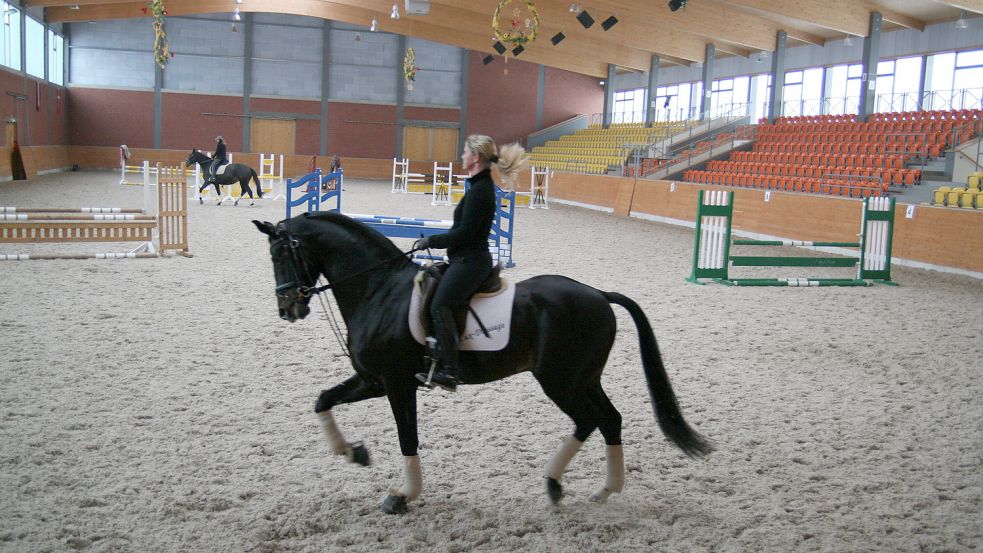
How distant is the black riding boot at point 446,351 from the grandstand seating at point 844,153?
16.6 meters

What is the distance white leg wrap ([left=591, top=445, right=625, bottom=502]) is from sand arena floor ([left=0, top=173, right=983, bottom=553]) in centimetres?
8

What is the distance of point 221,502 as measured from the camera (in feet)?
11.0

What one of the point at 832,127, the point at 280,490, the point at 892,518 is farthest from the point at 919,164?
the point at 280,490

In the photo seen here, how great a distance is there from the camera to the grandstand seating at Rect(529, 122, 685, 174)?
29.2m

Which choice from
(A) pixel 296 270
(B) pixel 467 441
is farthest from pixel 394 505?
(A) pixel 296 270

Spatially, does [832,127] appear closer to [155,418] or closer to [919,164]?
[919,164]

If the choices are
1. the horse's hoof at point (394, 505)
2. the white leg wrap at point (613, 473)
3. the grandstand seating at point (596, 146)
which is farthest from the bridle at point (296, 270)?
the grandstand seating at point (596, 146)

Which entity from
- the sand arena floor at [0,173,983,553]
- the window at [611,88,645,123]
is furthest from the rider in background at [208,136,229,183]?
the window at [611,88,645,123]

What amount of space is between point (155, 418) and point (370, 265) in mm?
1763

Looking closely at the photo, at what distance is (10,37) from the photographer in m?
25.7

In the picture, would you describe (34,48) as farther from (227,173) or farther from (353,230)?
(353,230)

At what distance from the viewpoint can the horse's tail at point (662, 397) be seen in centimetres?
362

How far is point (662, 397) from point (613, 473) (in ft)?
1.37

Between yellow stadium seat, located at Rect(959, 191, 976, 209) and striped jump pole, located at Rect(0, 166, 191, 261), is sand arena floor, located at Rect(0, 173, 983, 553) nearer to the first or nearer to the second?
striped jump pole, located at Rect(0, 166, 191, 261)
